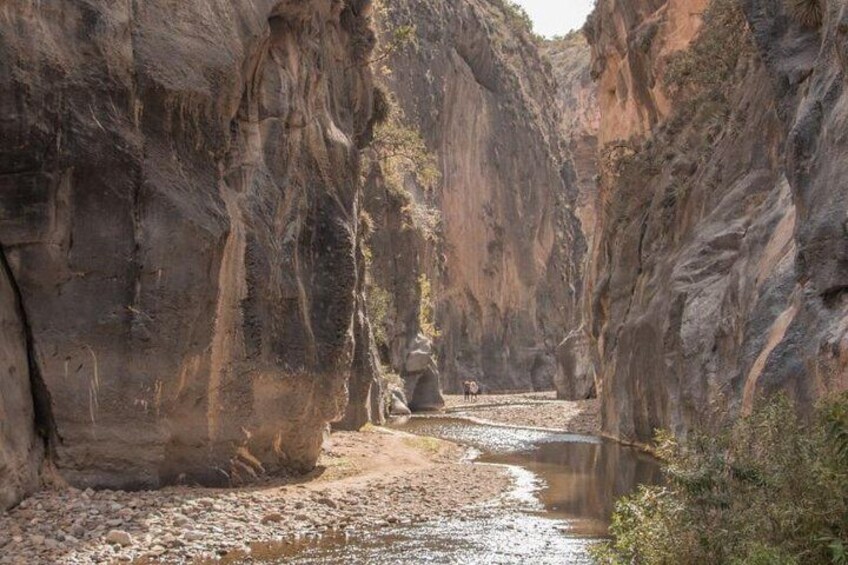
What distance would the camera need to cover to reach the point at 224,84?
20.8 metres

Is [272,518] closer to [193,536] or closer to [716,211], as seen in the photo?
[193,536]

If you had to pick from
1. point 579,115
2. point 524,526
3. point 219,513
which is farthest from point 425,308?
point 219,513

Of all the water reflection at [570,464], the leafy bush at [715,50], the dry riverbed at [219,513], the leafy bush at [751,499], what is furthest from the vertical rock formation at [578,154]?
the leafy bush at [751,499]

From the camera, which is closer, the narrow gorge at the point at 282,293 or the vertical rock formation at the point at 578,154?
the narrow gorge at the point at 282,293

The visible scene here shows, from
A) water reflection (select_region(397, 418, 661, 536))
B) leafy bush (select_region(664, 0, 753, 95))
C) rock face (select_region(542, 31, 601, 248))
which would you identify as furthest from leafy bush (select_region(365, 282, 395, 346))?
rock face (select_region(542, 31, 601, 248))

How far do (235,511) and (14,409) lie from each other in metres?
4.17

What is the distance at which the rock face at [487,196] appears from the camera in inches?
3100

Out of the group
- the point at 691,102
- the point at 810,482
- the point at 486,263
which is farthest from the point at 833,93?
the point at 486,263

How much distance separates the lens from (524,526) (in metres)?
18.6

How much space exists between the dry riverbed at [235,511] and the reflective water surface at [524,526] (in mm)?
622

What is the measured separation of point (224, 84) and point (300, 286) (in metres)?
5.01

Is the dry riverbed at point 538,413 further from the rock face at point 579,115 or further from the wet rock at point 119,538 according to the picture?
the wet rock at point 119,538

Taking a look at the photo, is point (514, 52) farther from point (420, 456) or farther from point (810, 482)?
point (810, 482)

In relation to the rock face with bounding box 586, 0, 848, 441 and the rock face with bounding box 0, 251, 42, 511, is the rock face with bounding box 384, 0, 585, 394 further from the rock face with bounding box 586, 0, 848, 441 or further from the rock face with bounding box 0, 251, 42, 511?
the rock face with bounding box 0, 251, 42, 511
